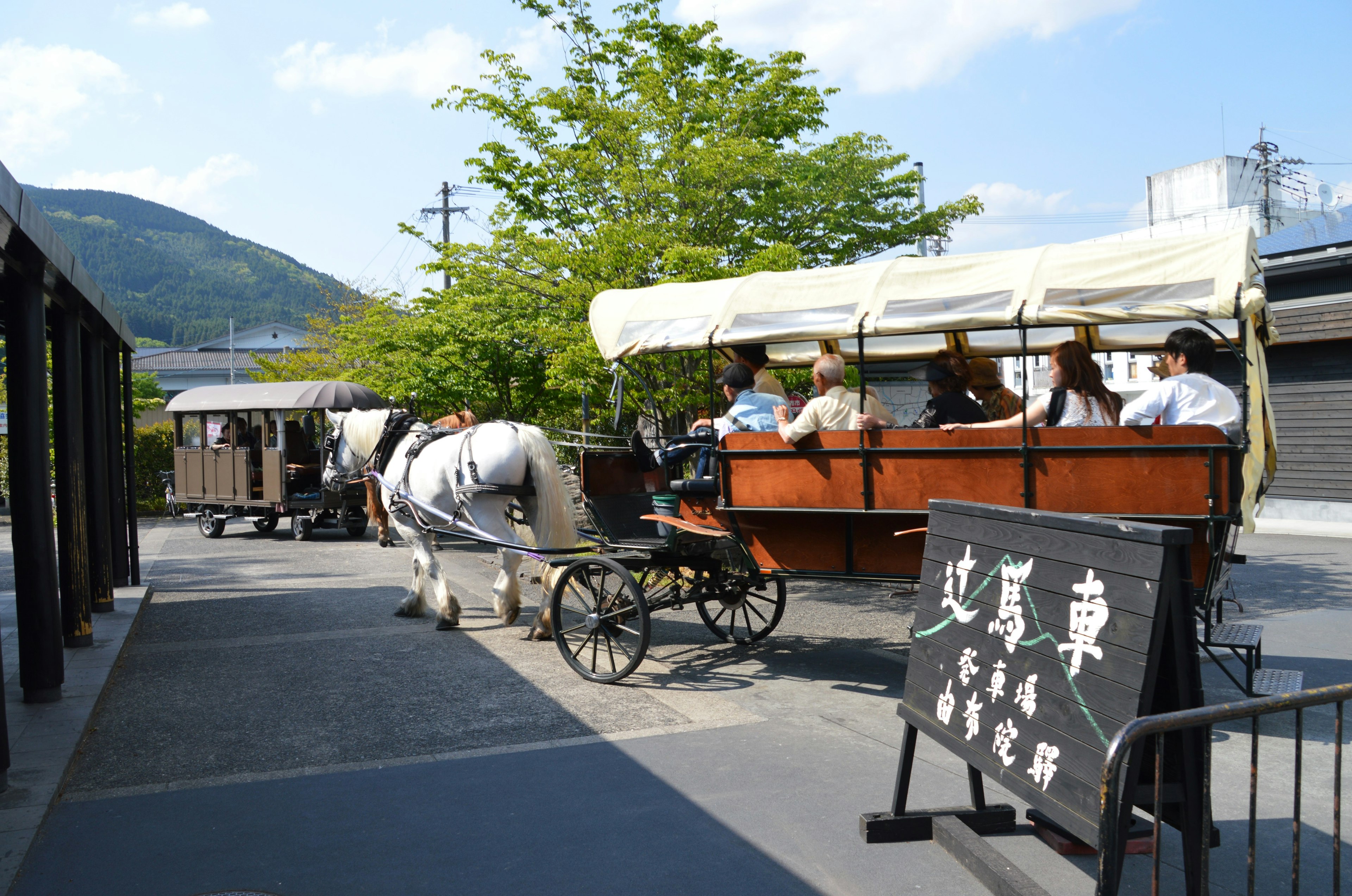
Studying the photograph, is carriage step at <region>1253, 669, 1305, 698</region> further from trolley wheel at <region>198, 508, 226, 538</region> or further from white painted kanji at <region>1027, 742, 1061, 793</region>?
trolley wheel at <region>198, 508, 226, 538</region>

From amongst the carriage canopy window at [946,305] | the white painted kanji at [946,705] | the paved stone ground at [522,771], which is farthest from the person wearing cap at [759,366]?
the white painted kanji at [946,705]

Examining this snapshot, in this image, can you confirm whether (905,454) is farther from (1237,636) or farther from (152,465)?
(152,465)

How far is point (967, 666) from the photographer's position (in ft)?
12.2

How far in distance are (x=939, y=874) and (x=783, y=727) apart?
1.90 metres

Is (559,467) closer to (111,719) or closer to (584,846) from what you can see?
(111,719)

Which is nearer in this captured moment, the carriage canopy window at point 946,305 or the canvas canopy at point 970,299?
the canvas canopy at point 970,299

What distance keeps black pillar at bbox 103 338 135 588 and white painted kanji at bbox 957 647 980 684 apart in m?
9.06

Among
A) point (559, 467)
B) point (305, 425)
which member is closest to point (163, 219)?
point (305, 425)

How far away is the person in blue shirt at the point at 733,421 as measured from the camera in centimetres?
662

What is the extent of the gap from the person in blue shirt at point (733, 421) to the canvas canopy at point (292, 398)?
35.5ft

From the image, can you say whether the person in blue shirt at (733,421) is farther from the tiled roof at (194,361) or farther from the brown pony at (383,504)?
the tiled roof at (194,361)

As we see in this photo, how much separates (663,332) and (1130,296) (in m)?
2.96

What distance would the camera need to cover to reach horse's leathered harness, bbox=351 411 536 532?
8.37 m

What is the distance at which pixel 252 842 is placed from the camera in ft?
13.3
